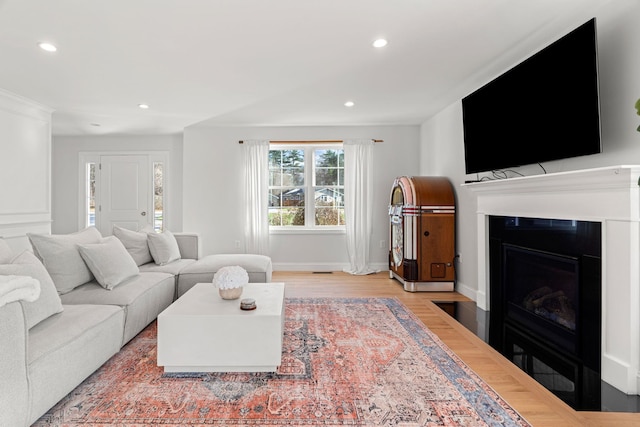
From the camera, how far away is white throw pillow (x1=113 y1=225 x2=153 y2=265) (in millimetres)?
3498

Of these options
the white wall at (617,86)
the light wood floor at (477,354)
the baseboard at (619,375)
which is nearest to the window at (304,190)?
the light wood floor at (477,354)

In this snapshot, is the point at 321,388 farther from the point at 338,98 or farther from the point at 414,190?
the point at 338,98

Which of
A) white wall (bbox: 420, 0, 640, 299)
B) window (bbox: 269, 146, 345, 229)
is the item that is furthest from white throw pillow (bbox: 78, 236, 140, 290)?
white wall (bbox: 420, 0, 640, 299)

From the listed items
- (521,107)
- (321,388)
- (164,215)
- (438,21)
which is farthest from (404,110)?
(164,215)

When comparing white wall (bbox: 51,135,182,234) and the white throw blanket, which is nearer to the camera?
the white throw blanket

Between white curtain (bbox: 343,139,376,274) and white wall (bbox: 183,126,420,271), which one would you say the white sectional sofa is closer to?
white wall (bbox: 183,126,420,271)

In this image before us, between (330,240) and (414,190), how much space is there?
1805 millimetres

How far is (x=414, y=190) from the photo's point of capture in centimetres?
405

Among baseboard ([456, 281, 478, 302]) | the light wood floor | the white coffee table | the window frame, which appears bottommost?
the light wood floor

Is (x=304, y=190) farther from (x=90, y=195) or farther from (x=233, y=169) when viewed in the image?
(x=90, y=195)

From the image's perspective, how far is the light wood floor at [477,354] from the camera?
1603mm

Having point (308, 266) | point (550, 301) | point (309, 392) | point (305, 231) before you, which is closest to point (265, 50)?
point (309, 392)

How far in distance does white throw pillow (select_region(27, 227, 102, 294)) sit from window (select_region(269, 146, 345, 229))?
311cm

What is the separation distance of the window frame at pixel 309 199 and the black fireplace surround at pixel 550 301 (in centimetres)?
271
